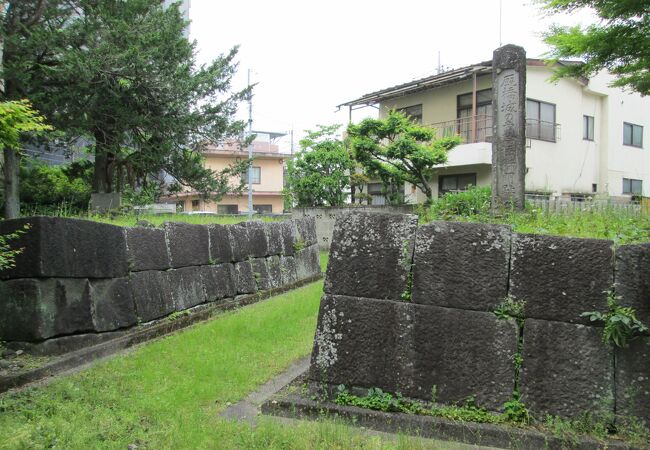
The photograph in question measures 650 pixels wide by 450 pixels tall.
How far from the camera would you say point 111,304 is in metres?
6.22

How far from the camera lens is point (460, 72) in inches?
722

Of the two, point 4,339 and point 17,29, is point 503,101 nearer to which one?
point 4,339

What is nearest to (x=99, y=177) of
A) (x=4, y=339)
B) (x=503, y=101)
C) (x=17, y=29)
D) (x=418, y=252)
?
(x=17, y=29)

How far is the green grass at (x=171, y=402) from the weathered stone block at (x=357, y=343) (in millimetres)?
530

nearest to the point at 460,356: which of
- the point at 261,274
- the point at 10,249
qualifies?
the point at 10,249

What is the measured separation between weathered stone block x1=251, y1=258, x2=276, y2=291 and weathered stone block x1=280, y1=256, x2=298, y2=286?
0.72m

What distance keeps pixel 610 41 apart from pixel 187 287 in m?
8.88

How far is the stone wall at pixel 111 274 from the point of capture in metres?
5.20

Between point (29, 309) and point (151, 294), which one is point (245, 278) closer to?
point (151, 294)

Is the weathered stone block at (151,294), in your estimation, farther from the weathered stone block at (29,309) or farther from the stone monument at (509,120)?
the stone monument at (509,120)

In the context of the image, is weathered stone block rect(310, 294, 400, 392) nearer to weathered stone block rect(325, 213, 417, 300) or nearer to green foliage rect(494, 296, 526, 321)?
weathered stone block rect(325, 213, 417, 300)

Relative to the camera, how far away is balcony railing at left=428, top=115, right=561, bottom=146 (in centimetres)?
1875

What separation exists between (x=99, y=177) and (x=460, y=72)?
1332cm

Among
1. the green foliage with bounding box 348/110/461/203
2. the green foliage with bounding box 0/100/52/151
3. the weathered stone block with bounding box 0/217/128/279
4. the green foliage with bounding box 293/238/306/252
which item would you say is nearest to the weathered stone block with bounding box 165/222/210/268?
the weathered stone block with bounding box 0/217/128/279
